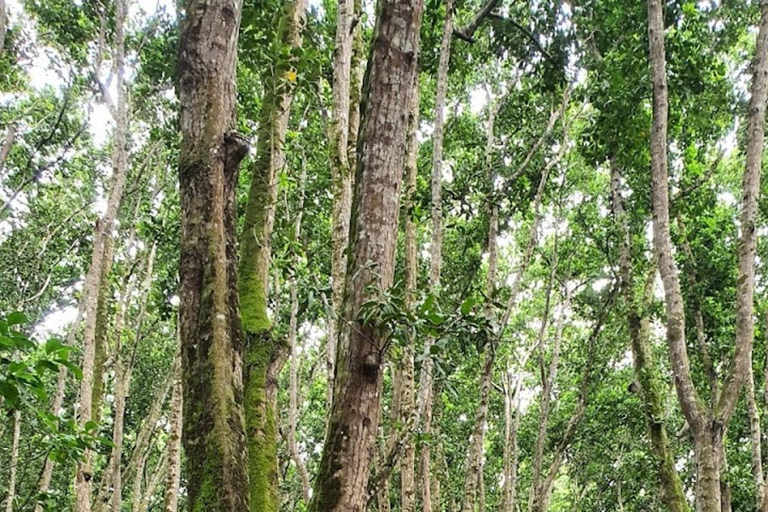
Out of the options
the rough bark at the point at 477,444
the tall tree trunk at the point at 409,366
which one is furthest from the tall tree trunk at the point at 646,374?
the tall tree trunk at the point at 409,366

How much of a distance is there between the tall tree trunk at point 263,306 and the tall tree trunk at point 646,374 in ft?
19.0

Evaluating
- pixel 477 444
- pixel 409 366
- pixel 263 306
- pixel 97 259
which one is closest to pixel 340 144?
pixel 263 306

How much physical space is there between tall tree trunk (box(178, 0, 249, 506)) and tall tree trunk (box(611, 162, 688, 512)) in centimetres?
647

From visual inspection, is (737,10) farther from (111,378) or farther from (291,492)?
(111,378)

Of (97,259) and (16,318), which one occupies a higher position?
(97,259)

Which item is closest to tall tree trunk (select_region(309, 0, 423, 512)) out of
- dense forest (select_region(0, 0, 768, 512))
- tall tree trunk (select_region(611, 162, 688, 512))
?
dense forest (select_region(0, 0, 768, 512))

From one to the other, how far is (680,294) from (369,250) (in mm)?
3232

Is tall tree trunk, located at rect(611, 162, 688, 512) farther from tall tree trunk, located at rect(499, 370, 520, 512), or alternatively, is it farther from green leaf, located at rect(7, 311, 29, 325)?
green leaf, located at rect(7, 311, 29, 325)

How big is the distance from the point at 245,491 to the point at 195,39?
6.43 feet

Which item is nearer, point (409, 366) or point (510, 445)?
point (409, 366)

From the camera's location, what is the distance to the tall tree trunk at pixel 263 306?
3.20 metres

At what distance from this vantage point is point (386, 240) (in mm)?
2465

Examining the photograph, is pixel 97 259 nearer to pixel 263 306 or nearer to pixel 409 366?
pixel 409 366

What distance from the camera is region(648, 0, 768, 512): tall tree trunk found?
4.34m
